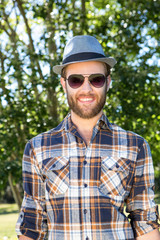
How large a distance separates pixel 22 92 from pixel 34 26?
96.5 inches

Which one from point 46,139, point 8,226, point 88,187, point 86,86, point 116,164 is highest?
point 86,86

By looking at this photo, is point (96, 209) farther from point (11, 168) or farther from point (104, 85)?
point (11, 168)

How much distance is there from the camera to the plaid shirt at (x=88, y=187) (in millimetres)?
2082

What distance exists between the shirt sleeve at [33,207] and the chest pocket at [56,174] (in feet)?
0.20

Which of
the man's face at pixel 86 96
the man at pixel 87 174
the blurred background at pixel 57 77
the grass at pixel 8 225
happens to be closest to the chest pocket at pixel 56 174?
the man at pixel 87 174

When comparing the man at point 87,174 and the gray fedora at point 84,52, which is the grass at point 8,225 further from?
the gray fedora at point 84,52

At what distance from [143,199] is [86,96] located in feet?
2.51

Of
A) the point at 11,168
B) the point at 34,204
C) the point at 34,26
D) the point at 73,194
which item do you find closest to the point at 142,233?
the point at 73,194

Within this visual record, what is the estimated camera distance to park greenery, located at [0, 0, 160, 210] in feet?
17.6

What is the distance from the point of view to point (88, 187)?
212 cm

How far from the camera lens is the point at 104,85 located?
7.59 ft

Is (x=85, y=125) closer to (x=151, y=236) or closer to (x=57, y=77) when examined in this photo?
(x=151, y=236)

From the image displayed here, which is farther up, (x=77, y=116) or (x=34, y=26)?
(x=34, y=26)

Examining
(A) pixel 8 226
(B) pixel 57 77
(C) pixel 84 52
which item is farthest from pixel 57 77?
(A) pixel 8 226
